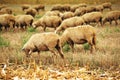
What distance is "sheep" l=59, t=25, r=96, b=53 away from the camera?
668 cm

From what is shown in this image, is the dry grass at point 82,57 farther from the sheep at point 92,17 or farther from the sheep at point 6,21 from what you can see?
the sheep at point 92,17

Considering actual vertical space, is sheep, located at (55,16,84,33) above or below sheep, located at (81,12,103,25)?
above

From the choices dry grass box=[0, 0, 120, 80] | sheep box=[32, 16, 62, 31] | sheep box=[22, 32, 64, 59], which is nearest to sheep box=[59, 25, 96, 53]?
dry grass box=[0, 0, 120, 80]

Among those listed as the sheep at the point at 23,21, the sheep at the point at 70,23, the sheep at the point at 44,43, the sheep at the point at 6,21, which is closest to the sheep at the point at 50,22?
the sheep at the point at 23,21

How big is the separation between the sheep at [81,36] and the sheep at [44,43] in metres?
0.75

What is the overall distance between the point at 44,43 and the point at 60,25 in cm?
337

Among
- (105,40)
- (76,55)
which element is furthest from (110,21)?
(76,55)

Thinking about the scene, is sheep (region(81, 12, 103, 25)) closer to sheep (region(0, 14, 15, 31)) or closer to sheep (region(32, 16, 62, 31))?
sheep (region(32, 16, 62, 31))

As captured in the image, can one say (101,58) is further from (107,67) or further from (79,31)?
(79,31)

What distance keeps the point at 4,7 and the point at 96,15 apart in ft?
14.8

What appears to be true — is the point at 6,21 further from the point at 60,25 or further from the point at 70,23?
the point at 70,23

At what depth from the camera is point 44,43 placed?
5.94 meters

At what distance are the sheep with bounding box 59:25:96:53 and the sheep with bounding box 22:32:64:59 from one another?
753 mm

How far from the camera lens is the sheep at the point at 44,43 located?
19.4ft
